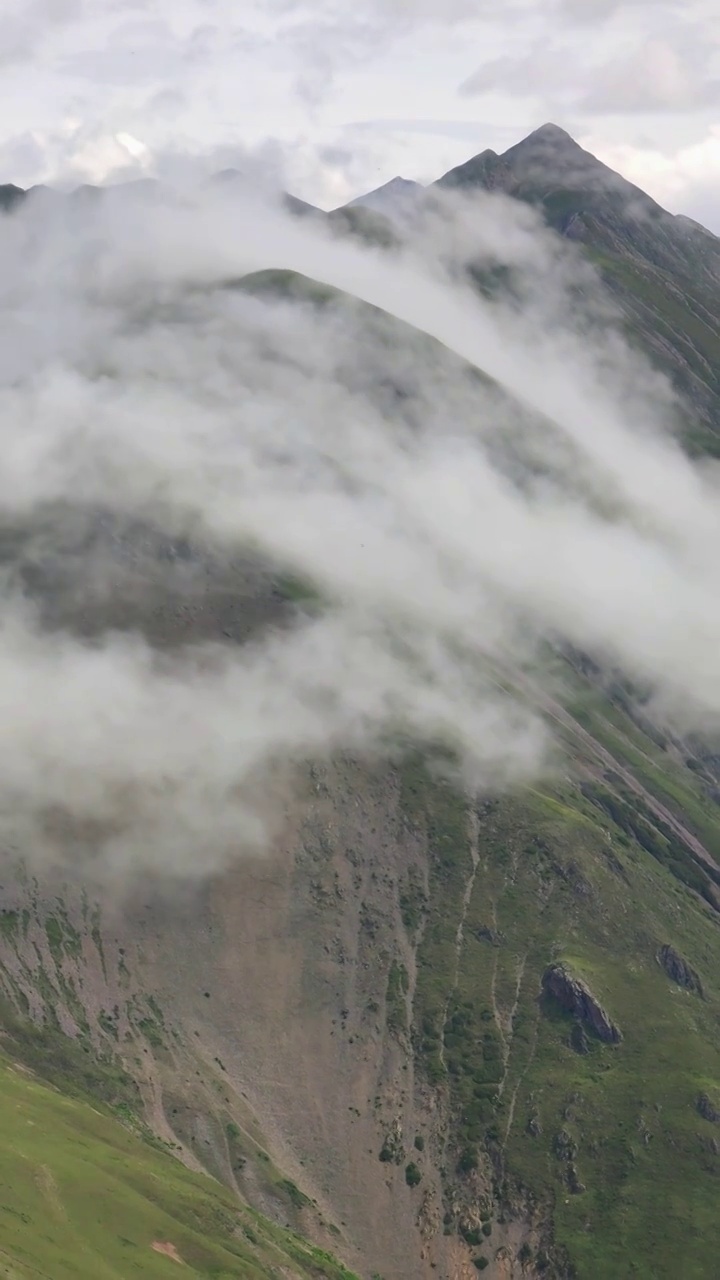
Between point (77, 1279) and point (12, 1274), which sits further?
point (77, 1279)

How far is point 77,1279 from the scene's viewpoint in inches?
7717

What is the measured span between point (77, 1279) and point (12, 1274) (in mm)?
28122

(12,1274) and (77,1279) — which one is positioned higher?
(12,1274)

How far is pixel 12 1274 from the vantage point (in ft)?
560
